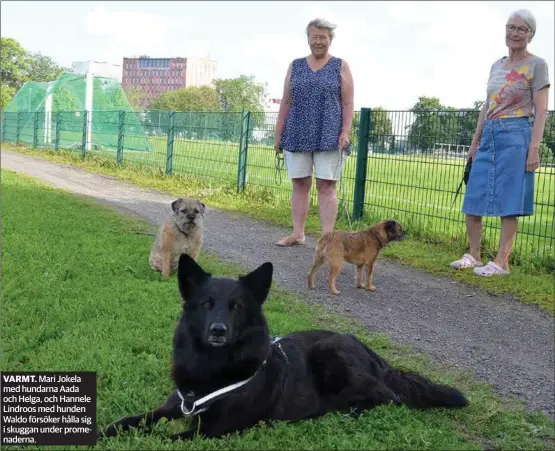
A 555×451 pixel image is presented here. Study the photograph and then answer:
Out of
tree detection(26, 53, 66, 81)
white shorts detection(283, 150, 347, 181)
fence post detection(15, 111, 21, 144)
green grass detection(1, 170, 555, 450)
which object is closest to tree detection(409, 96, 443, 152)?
white shorts detection(283, 150, 347, 181)

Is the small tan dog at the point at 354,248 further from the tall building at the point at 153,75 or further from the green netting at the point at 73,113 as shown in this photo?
the tall building at the point at 153,75

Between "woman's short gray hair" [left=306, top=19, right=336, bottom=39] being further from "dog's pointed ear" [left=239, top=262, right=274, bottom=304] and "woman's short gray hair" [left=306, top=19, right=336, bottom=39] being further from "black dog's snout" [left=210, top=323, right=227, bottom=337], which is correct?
"black dog's snout" [left=210, top=323, right=227, bottom=337]

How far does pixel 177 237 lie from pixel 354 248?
5.83 ft

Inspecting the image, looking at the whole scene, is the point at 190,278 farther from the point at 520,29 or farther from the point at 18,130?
the point at 18,130

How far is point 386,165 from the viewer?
985 centimetres

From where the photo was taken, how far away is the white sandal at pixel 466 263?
7.46 meters

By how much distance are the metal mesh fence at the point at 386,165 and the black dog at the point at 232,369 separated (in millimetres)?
5050

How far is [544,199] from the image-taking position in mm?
7812

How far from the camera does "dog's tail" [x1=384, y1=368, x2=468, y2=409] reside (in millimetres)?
3740

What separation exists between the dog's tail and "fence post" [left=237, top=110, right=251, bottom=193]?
964cm

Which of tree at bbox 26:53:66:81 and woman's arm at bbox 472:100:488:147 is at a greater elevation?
tree at bbox 26:53:66:81

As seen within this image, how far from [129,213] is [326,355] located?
24.8ft

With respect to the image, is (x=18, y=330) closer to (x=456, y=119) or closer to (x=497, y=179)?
(x=497, y=179)

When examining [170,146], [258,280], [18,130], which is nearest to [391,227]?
[258,280]
